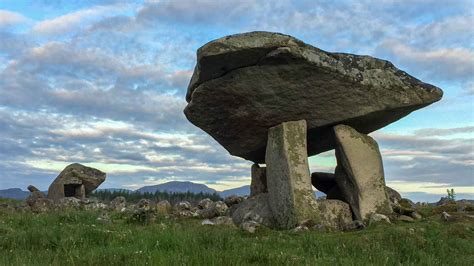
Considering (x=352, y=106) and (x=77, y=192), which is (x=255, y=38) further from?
(x=77, y=192)

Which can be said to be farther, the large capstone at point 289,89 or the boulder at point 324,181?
the boulder at point 324,181

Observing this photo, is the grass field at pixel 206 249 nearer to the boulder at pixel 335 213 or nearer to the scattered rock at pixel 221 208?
the boulder at pixel 335 213

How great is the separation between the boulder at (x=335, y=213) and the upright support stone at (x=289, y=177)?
69 centimetres

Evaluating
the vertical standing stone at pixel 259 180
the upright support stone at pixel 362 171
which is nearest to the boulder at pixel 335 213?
the upright support stone at pixel 362 171

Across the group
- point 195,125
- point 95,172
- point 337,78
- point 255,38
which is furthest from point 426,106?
point 95,172

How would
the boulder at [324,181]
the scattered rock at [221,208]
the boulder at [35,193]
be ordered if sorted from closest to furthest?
the scattered rock at [221,208], the boulder at [324,181], the boulder at [35,193]

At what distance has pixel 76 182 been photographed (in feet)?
126

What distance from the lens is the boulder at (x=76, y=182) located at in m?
37.6

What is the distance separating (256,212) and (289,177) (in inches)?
87.2

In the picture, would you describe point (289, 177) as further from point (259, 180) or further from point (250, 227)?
point (259, 180)

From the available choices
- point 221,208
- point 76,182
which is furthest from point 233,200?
point 76,182

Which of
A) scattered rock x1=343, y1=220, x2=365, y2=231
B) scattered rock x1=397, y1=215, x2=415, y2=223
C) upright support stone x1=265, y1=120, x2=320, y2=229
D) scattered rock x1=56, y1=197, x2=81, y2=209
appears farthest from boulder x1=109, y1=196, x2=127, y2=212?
scattered rock x1=397, y1=215, x2=415, y2=223

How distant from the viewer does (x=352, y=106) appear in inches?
664

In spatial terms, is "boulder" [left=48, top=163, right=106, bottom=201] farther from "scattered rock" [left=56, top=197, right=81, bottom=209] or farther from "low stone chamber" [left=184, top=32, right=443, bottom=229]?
"low stone chamber" [left=184, top=32, right=443, bottom=229]
